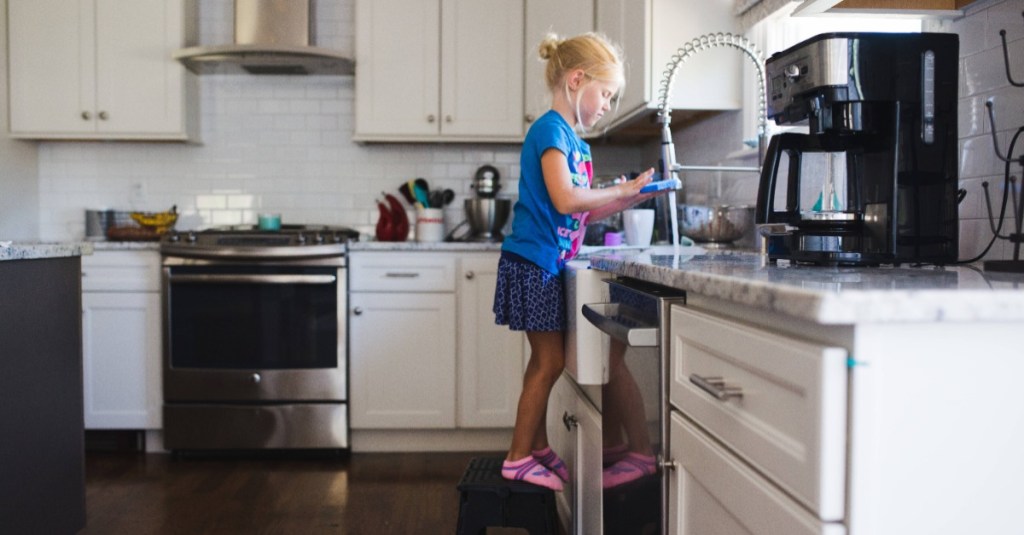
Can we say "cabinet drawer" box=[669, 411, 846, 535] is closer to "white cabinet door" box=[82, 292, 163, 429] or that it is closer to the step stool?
the step stool

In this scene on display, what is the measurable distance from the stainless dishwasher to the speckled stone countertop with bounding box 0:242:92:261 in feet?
4.34

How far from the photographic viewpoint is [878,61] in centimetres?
139

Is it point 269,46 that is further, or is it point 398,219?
point 398,219

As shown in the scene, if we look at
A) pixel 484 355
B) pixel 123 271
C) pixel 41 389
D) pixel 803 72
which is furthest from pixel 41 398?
pixel 803 72

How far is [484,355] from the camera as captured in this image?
3.67 meters

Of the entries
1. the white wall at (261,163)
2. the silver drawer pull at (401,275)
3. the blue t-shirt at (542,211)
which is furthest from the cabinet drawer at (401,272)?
the blue t-shirt at (542,211)

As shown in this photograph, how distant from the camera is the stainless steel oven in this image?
11.6 feet

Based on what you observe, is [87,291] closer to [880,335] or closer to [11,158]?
[11,158]

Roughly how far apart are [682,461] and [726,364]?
0.25 meters

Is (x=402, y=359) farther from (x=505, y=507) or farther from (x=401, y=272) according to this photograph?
(x=505, y=507)

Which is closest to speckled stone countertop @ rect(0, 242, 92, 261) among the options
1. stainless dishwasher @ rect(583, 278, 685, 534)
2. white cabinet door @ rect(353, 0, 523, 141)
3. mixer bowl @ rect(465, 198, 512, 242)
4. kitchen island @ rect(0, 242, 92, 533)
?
kitchen island @ rect(0, 242, 92, 533)

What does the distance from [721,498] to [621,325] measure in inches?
14.5

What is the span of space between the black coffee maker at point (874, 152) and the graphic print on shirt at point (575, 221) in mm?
785

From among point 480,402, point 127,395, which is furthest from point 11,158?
point 480,402
